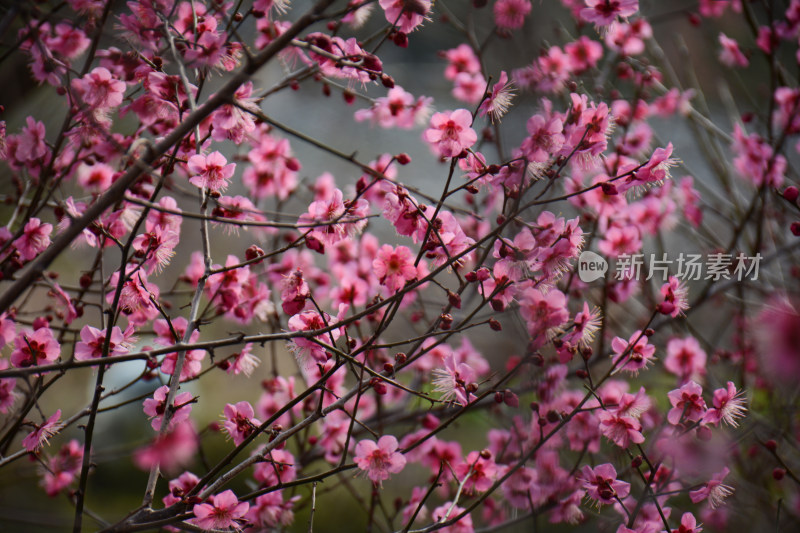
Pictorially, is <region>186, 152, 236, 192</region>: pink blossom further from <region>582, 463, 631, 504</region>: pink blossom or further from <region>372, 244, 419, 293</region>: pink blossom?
<region>582, 463, 631, 504</region>: pink blossom

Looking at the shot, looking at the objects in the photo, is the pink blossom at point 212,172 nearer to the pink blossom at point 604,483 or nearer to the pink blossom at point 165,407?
the pink blossom at point 165,407

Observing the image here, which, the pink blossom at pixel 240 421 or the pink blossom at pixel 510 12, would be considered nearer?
the pink blossom at pixel 240 421

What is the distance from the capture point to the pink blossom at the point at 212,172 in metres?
1.58

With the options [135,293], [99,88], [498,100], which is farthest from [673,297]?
[99,88]

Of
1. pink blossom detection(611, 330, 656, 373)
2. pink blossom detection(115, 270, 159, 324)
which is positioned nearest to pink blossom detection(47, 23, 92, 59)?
pink blossom detection(115, 270, 159, 324)

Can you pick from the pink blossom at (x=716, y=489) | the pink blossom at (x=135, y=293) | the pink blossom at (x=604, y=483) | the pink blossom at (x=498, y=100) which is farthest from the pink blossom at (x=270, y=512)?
the pink blossom at (x=498, y=100)

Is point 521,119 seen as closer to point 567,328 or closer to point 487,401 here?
point 567,328

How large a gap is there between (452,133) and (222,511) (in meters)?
1.05

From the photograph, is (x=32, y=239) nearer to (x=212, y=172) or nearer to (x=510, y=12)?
(x=212, y=172)

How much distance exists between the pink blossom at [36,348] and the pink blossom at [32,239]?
0.71ft

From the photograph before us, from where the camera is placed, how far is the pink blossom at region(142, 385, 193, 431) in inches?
57.9

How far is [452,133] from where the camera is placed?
5.07 ft

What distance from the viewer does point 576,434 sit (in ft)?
6.87

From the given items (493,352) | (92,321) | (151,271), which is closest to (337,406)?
(151,271)
